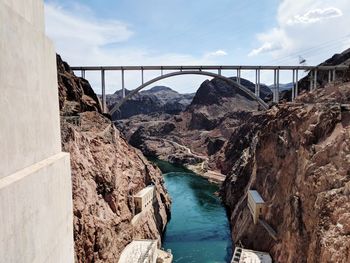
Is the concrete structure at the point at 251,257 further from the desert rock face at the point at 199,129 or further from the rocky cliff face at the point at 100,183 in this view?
the desert rock face at the point at 199,129

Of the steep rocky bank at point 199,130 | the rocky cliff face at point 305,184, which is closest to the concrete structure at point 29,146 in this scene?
the rocky cliff face at point 305,184

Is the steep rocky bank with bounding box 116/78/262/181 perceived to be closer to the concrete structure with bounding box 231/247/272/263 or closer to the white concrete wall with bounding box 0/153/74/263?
the concrete structure with bounding box 231/247/272/263

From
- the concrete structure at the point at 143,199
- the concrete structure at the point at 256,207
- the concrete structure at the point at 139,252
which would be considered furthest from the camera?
the concrete structure at the point at 143,199

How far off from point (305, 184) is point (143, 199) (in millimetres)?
15241

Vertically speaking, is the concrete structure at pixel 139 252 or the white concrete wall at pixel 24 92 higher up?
the white concrete wall at pixel 24 92

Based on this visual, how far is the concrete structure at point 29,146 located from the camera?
3.29 meters

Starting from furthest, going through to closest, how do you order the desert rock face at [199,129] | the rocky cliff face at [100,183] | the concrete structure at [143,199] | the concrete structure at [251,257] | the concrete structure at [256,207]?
1. the desert rock face at [199,129]
2. the concrete structure at [143,199]
3. the concrete structure at [256,207]
4. the concrete structure at [251,257]
5. the rocky cliff face at [100,183]

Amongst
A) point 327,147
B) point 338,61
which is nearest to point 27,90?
point 327,147

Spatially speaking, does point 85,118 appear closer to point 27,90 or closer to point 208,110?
point 27,90

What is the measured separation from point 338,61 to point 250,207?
46.7 m

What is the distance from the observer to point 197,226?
34906 mm

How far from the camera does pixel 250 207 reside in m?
26.8

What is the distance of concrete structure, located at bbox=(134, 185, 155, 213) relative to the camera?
92.1 feet

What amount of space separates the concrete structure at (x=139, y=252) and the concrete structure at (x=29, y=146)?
17.3 m
